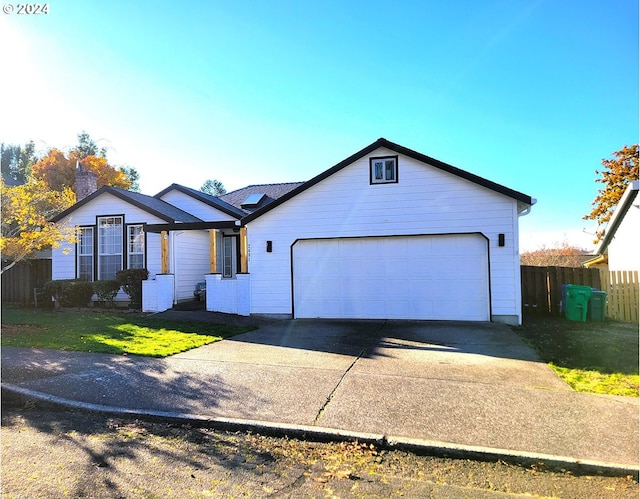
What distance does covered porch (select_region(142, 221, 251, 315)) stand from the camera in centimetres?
1263

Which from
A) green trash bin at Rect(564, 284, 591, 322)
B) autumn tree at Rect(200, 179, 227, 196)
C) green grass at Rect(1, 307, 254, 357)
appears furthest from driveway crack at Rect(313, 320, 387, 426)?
autumn tree at Rect(200, 179, 227, 196)

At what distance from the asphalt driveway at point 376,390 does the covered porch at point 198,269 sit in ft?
14.5

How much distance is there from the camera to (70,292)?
13695 mm

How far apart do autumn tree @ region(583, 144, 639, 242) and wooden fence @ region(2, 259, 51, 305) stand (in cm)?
2950

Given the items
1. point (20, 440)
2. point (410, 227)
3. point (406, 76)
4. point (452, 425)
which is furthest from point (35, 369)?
point (406, 76)

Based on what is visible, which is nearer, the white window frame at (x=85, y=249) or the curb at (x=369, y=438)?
the curb at (x=369, y=438)

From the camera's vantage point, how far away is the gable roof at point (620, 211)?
553 inches

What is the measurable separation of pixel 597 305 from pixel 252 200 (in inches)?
576

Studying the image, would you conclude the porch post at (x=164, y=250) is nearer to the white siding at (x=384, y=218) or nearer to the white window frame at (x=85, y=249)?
the white window frame at (x=85, y=249)

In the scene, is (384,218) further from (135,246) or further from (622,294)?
(135,246)

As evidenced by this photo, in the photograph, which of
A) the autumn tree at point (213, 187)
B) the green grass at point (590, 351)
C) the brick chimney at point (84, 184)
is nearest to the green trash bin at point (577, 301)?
the green grass at point (590, 351)

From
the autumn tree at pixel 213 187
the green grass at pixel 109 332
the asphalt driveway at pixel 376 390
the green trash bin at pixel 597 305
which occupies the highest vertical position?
the autumn tree at pixel 213 187

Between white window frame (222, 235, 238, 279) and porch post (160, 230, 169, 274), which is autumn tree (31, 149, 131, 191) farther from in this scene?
porch post (160, 230, 169, 274)

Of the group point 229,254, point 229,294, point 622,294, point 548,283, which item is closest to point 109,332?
point 229,294
